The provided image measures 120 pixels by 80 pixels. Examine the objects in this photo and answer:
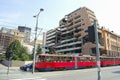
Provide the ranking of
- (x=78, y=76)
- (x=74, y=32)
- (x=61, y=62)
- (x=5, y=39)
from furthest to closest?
(x=5, y=39)
(x=74, y=32)
(x=61, y=62)
(x=78, y=76)

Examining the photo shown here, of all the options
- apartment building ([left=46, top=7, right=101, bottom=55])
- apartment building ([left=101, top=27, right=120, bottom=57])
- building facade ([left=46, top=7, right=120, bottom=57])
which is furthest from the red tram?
apartment building ([left=46, top=7, right=101, bottom=55])

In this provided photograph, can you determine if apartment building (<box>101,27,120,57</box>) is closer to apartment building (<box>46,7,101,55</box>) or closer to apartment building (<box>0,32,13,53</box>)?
apartment building (<box>46,7,101,55</box>)

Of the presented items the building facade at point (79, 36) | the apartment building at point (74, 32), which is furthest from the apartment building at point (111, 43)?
the apartment building at point (74, 32)

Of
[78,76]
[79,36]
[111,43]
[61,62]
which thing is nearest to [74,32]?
[79,36]

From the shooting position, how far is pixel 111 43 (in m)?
72.6

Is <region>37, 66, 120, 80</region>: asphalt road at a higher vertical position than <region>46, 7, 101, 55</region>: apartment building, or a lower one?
lower

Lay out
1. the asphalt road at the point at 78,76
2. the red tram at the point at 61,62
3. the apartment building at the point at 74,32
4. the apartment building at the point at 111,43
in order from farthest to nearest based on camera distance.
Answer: the apartment building at the point at 74,32 → the apartment building at the point at 111,43 → the red tram at the point at 61,62 → the asphalt road at the point at 78,76

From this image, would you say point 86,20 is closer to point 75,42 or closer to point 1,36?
point 75,42

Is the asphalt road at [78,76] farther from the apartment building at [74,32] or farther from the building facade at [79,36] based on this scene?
the apartment building at [74,32]

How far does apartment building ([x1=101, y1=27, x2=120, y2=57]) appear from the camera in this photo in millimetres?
66819

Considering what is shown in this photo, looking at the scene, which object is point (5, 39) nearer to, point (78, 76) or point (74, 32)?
point (74, 32)

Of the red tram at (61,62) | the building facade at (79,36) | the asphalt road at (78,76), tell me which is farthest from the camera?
the building facade at (79,36)

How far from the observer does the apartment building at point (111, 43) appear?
219ft

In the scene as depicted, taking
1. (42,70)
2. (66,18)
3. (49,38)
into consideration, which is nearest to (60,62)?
(42,70)
